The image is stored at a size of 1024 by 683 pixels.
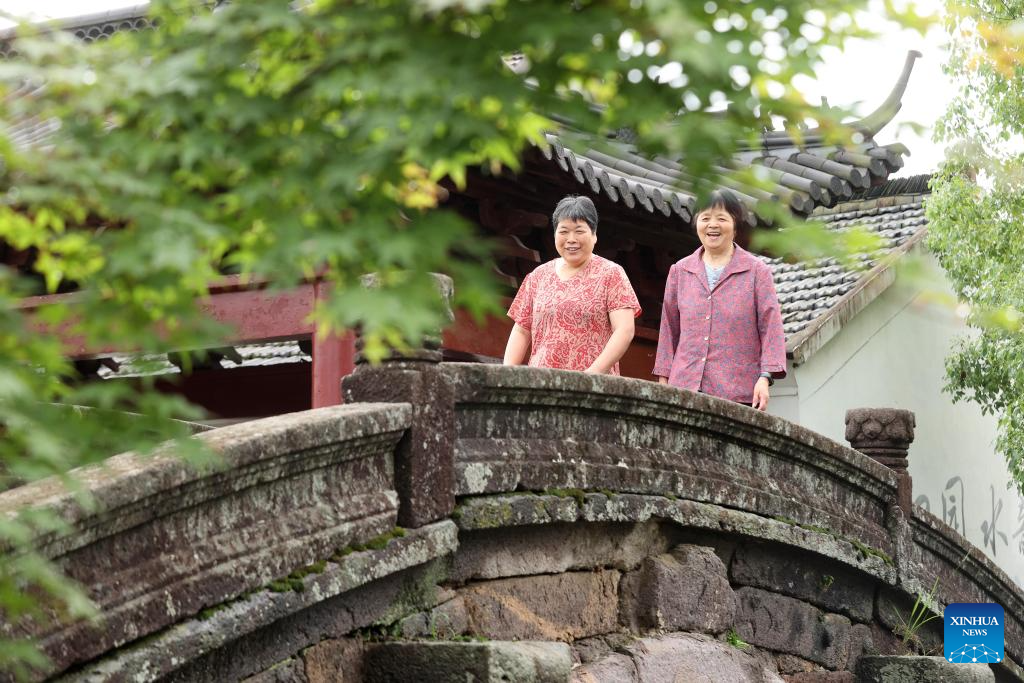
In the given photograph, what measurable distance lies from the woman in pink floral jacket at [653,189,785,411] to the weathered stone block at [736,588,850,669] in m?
0.89

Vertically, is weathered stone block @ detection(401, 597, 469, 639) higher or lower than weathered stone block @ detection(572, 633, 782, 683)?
higher

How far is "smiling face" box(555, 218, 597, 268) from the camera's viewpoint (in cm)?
555

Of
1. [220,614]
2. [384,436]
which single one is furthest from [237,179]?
[384,436]

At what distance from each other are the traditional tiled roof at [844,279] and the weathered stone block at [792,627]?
12.4ft

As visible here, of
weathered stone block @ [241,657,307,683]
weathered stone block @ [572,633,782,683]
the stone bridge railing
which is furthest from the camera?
weathered stone block @ [572,633,782,683]

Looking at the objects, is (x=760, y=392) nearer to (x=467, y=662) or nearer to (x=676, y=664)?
(x=676, y=664)

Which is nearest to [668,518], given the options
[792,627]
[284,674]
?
[792,627]

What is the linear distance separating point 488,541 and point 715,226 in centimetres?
185

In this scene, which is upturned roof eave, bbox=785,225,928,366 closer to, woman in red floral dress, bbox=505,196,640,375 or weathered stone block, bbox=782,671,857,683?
weathered stone block, bbox=782,671,857,683

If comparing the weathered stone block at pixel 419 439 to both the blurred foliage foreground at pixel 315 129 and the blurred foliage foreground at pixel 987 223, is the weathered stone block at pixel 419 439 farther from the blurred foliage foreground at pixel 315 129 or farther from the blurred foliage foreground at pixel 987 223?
Answer: the blurred foliage foreground at pixel 987 223

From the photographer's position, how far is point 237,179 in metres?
1.89

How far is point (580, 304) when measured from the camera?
5.57 m

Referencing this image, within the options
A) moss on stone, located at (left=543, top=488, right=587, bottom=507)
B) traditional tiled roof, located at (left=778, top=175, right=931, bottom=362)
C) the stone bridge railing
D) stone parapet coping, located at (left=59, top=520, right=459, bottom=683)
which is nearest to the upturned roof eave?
traditional tiled roof, located at (left=778, top=175, right=931, bottom=362)

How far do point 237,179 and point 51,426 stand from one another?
419 millimetres
